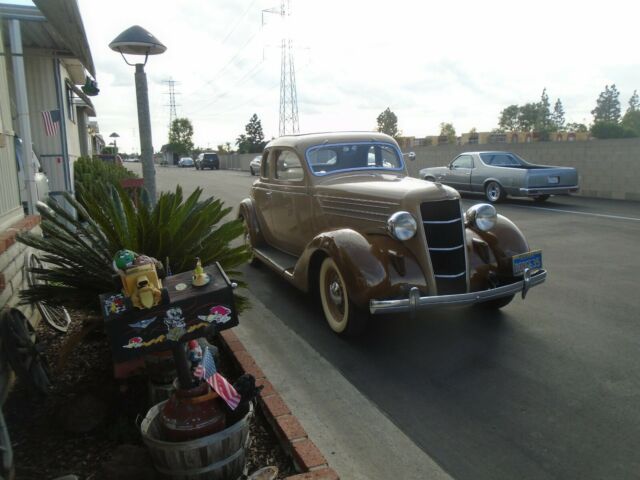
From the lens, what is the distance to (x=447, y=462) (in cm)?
280

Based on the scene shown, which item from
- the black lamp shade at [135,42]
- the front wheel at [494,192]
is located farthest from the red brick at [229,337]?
the front wheel at [494,192]

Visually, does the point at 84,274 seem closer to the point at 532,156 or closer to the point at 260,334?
the point at 260,334

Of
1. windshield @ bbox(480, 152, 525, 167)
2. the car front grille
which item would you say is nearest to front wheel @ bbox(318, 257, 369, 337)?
the car front grille

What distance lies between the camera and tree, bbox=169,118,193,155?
87125 millimetres

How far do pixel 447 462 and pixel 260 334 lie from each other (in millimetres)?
2394

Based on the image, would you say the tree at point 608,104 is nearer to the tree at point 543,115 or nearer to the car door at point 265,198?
the tree at point 543,115

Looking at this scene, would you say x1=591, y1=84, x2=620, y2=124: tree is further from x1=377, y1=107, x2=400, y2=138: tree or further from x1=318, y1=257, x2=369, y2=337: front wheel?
x1=318, y1=257, x2=369, y2=337: front wheel

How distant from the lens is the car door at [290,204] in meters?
5.89

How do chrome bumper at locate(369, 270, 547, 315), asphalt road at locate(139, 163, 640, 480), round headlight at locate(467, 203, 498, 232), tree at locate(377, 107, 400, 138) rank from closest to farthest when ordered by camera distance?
asphalt road at locate(139, 163, 640, 480) < chrome bumper at locate(369, 270, 547, 315) < round headlight at locate(467, 203, 498, 232) < tree at locate(377, 107, 400, 138)

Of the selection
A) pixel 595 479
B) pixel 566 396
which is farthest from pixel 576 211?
pixel 595 479

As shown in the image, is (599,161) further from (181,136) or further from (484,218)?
(181,136)

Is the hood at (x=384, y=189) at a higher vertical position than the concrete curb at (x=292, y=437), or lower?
higher

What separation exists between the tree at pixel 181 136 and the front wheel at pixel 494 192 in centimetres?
7873

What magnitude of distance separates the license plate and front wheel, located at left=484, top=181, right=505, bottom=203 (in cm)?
1052
